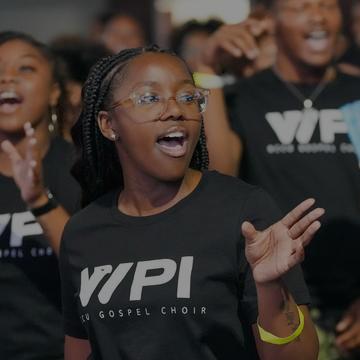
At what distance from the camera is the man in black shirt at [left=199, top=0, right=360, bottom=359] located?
6.25m

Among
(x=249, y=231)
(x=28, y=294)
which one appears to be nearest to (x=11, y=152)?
(x=28, y=294)

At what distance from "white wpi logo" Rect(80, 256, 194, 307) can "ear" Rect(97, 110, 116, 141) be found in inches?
19.6

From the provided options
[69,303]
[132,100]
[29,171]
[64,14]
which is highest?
[132,100]

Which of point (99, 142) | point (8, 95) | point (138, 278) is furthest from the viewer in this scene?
point (8, 95)

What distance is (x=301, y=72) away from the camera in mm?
6684

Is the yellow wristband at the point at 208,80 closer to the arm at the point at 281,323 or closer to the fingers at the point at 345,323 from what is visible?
the fingers at the point at 345,323

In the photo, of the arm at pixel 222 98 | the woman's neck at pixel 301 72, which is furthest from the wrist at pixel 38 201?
the woman's neck at pixel 301 72

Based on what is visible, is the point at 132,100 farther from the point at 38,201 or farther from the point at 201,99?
the point at 38,201

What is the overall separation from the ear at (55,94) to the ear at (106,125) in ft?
4.01

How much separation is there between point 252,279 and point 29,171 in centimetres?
140

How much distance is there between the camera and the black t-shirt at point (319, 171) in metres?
6.25

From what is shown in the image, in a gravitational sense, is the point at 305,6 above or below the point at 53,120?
above

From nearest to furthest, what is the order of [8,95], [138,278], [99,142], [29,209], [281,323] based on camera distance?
[281,323] < [138,278] < [99,142] < [29,209] < [8,95]

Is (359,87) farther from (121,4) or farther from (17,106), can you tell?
(121,4)
